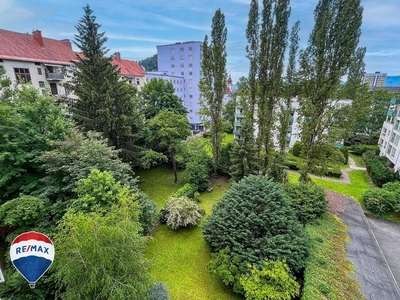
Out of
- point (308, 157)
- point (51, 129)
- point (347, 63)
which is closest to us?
point (51, 129)

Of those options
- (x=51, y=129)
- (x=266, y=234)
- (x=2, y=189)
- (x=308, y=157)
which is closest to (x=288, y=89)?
(x=308, y=157)

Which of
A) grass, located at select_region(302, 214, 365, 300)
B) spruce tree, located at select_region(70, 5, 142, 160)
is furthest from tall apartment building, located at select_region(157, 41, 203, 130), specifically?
grass, located at select_region(302, 214, 365, 300)

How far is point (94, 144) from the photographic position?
42.4 ft

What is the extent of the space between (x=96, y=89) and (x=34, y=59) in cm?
1410

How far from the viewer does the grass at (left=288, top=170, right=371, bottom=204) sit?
22.4 metres

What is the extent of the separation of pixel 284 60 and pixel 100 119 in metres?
17.9

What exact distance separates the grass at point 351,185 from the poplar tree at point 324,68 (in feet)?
24.0

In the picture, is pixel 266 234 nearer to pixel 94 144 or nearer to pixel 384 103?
pixel 94 144

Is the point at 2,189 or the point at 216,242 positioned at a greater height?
the point at 2,189

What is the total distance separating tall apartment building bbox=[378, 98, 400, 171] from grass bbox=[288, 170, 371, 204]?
3844 mm

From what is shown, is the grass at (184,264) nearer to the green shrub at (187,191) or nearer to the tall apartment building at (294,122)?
the green shrub at (187,191)

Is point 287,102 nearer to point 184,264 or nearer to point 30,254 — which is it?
point 184,264

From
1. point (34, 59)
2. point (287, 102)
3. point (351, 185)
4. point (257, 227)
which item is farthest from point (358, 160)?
point (34, 59)

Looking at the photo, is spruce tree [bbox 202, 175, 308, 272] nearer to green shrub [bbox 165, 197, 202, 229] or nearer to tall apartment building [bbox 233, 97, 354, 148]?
green shrub [bbox 165, 197, 202, 229]
